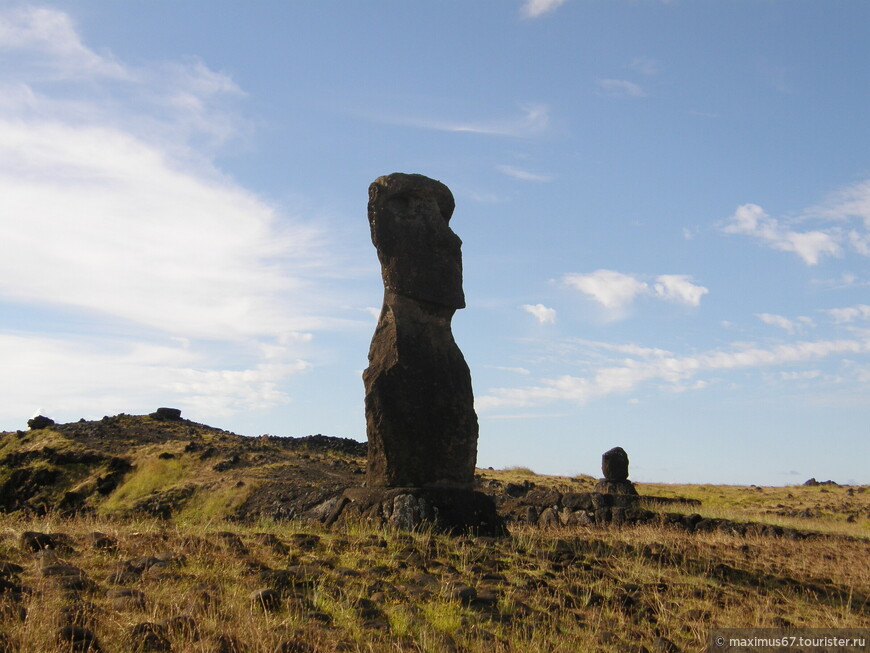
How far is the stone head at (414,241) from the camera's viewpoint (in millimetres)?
12555

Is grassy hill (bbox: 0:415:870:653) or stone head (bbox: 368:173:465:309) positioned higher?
stone head (bbox: 368:173:465:309)

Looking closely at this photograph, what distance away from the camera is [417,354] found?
12352mm

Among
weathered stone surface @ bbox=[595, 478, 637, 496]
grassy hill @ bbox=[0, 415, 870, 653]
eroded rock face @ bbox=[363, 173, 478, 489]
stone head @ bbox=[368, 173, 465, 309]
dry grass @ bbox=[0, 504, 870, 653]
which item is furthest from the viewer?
weathered stone surface @ bbox=[595, 478, 637, 496]

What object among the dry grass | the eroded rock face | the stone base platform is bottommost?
the dry grass

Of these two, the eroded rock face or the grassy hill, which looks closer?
the grassy hill

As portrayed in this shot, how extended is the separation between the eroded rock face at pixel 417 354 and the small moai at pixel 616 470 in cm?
1359

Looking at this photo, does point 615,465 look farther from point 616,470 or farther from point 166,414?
point 166,414

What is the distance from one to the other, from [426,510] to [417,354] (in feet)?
7.95

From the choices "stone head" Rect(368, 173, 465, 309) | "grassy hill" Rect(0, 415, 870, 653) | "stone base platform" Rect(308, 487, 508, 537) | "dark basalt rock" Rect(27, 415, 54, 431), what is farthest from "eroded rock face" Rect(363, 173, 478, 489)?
"dark basalt rock" Rect(27, 415, 54, 431)

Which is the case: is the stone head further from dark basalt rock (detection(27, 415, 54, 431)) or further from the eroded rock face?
dark basalt rock (detection(27, 415, 54, 431))

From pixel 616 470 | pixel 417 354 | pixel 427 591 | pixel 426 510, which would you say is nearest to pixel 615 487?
pixel 616 470

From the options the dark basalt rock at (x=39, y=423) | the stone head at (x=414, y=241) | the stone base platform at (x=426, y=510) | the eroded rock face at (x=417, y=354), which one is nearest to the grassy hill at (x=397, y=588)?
the stone base platform at (x=426, y=510)

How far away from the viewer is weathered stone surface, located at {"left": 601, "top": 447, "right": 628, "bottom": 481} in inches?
986

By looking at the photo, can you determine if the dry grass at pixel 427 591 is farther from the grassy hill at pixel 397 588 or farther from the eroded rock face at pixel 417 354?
the eroded rock face at pixel 417 354
